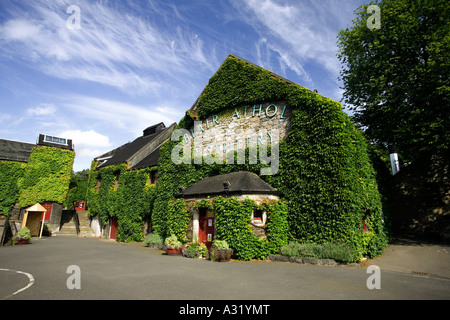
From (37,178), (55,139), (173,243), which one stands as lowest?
(173,243)

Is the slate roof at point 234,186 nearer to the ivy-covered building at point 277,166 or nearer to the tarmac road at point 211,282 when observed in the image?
the ivy-covered building at point 277,166

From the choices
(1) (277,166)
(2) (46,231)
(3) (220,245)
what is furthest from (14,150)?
(1) (277,166)

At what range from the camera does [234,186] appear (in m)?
12.9

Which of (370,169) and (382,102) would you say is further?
(382,102)

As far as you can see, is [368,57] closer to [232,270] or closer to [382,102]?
[382,102]

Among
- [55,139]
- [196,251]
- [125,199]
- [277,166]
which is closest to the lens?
[196,251]

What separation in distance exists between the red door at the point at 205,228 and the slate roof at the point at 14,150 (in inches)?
1042

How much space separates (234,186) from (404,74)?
13.4 metres

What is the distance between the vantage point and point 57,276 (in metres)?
7.66

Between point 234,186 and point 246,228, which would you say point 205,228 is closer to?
point 246,228

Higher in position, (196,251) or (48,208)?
(48,208)

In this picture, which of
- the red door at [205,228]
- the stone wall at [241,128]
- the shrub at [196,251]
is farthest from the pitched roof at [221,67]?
the shrub at [196,251]
